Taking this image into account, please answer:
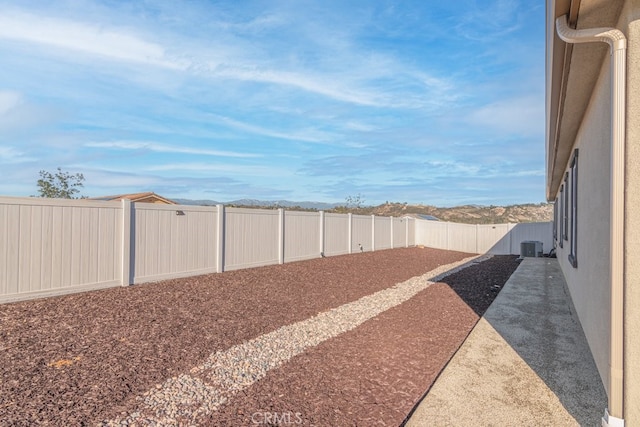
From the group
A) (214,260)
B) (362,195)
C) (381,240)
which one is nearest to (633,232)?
(214,260)

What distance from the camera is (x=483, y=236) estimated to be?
21109mm

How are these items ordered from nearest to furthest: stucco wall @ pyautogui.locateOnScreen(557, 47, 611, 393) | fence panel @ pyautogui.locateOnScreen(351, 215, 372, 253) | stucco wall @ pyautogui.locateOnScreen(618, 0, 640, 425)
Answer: stucco wall @ pyautogui.locateOnScreen(618, 0, 640, 425), stucco wall @ pyautogui.locateOnScreen(557, 47, 611, 393), fence panel @ pyautogui.locateOnScreen(351, 215, 372, 253)

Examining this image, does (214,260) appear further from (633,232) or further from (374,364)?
(633,232)

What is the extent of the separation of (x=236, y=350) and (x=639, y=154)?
13.2 feet

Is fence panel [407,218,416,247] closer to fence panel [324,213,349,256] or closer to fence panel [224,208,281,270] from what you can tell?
fence panel [324,213,349,256]

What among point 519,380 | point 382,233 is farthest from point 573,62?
point 382,233

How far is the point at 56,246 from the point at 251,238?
4832 millimetres

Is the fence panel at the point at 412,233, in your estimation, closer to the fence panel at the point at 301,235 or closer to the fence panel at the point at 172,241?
the fence panel at the point at 301,235

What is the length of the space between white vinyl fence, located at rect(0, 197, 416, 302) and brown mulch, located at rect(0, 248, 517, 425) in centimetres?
35

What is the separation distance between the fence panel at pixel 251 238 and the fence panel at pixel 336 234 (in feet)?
10.0

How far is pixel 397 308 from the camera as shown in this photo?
258 inches

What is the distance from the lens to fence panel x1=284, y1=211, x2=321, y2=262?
11.6m

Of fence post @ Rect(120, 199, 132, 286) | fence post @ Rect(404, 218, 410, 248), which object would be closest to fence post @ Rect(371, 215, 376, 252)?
fence post @ Rect(404, 218, 410, 248)

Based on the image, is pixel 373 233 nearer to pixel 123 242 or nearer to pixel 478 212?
pixel 123 242
